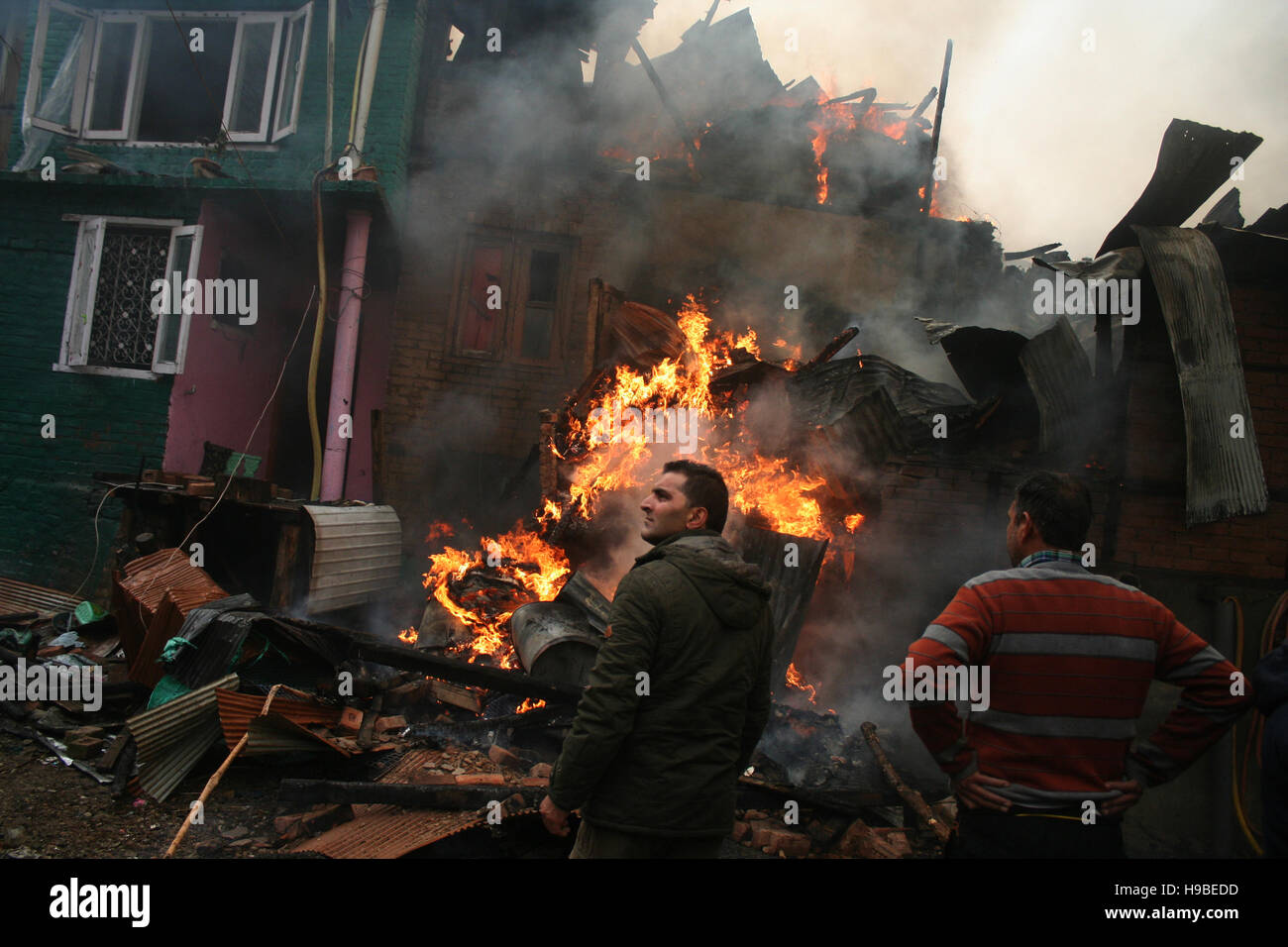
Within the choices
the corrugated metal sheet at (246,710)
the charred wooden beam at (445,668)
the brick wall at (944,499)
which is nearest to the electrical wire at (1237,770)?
the brick wall at (944,499)

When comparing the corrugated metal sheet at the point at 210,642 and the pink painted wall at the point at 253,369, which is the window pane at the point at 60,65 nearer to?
the pink painted wall at the point at 253,369

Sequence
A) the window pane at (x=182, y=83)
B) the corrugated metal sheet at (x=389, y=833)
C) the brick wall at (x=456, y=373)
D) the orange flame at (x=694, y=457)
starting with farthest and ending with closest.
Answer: the window pane at (x=182, y=83) < the brick wall at (x=456, y=373) < the orange flame at (x=694, y=457) < the corrugated metal sheet at (x=389, y=833)

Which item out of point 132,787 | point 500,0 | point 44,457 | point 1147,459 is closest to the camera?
point 132,787

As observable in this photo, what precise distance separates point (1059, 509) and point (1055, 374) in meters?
4.18

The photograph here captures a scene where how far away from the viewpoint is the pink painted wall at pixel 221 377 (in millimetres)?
8680

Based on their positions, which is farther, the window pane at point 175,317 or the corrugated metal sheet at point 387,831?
the window pane at point 175,317

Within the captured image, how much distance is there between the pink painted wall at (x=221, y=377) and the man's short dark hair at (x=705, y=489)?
8520mm

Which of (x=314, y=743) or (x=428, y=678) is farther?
(x=428, y=678)

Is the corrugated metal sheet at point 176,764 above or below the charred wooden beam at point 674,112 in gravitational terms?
below

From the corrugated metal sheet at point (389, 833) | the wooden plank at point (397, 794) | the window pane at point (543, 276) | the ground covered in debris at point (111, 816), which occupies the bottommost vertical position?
the ground covered in debris at point (111, 816)

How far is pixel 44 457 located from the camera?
8.81 meters
